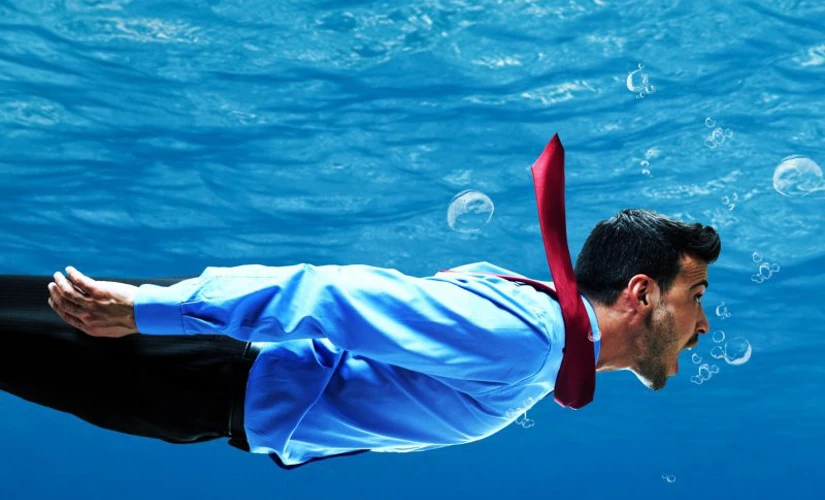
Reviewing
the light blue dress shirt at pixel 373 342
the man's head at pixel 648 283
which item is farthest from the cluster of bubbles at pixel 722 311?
the light blue dress shirt at pixel 373 342

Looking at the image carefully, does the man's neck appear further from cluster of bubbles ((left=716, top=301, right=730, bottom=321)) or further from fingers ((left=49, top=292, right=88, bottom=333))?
cluster of bubbles ((left=716, top=301, right=730, bottom=321))

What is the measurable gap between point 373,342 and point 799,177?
5.80 metres

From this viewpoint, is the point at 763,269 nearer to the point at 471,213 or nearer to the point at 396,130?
the point at 396,130

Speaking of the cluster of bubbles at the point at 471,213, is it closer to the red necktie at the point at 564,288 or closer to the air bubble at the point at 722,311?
the air bubble at the point at 722,311

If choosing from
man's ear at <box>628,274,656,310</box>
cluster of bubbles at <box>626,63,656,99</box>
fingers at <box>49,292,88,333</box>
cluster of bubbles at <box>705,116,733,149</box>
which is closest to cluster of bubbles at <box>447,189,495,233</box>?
man's ear at <box>628,274,656,310</box>

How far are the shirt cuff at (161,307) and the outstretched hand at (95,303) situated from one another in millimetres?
49

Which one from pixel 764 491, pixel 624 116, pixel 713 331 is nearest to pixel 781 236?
pixel 624 116

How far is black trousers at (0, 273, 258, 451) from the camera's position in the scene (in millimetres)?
3734

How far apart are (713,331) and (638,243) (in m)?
23.0

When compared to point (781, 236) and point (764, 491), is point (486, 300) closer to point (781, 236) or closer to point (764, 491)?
point (781, 236)

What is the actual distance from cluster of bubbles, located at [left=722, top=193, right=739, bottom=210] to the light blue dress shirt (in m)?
13.8

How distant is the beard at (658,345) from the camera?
3822 millimetres

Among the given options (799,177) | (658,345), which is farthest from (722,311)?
(658,345)

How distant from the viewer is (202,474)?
7050 centimetres
